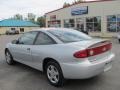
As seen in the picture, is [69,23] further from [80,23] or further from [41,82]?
[41,82]

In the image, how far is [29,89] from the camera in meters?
5.10

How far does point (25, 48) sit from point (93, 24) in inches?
992

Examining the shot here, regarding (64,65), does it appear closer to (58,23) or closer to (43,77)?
(43,77)

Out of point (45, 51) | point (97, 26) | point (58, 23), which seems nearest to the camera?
point (45, 51)

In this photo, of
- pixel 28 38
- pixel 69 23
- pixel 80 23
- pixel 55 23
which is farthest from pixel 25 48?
pixel 55 23

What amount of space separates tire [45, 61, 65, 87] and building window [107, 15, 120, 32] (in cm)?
2346

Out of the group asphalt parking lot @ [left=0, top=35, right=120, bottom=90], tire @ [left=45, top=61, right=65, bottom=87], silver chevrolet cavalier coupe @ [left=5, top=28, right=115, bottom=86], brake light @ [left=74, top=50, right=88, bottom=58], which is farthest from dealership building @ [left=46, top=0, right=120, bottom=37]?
brake light @ [left=74, top=50, right=88, bottom=58]

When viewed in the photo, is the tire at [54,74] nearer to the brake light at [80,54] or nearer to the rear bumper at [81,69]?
the rear bumper at [81,69]

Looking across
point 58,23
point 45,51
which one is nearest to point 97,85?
point 45,51

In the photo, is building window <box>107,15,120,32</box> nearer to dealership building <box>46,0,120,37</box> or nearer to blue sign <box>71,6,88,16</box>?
dealership building <box>46,0,120,37</box>

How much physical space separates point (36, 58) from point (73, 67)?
1534mm

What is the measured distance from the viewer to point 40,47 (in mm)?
5703

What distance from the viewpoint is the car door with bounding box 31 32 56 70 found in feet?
17.9

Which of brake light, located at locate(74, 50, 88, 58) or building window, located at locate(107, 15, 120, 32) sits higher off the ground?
building window, located at locate(107, 15, 120, 32)
